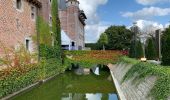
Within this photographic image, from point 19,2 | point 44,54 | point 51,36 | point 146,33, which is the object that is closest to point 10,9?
point 19,2

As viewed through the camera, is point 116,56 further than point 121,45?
No

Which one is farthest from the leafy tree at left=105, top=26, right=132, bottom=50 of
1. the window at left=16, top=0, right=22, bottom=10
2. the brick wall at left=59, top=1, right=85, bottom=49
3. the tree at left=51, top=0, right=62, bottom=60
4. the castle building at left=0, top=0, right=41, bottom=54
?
the window at left=16, top=0, right=22, bottom=10

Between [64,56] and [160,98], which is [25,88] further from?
[64,56]

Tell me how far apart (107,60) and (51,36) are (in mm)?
9737

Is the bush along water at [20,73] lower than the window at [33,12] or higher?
lower

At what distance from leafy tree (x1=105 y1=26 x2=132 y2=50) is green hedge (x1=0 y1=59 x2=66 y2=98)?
149ft

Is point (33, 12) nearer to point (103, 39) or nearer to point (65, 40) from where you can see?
point (65, 40)

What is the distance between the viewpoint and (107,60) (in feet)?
134

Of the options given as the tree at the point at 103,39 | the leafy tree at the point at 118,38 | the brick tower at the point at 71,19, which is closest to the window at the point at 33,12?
the brick tower at the point at 71,19

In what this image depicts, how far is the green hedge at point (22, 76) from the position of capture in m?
16.1

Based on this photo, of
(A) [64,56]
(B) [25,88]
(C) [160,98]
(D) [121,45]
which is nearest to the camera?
(C) [160,98]

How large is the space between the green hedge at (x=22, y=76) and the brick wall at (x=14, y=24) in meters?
1.87

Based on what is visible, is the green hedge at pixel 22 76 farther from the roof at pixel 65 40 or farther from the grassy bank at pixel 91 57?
the roof at pixel 65 40

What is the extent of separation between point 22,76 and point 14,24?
15.1 ft
